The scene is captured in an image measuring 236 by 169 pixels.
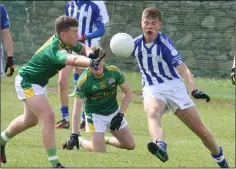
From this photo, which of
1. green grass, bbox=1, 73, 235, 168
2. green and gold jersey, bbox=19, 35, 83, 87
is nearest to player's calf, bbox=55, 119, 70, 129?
green grass, bbox=1, 73, 235, 168

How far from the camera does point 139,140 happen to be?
12.6 metres

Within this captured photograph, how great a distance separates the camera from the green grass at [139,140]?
9422 mm

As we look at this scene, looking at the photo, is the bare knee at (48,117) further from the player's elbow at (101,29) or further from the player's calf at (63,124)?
the player's elbow at (101,29)

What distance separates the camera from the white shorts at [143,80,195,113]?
955cm

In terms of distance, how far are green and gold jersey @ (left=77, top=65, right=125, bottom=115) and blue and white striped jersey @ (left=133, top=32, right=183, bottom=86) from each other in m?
0.68

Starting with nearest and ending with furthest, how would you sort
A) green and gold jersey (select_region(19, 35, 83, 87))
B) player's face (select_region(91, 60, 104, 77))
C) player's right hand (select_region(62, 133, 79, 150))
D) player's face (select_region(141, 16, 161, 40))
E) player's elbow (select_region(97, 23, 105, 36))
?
green and gold jersey (select_region(19, 35, 83, 87)) < player's face (select_region(141, 16, 161, 40)) < player's right hand (select_region(62, 133, 79, 150)) < player's face (select_region(91, 60, 104, 77)) < player's elbow (select_region(97, 23, 105, 36))

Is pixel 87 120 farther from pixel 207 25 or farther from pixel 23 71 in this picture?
pixel 207 25

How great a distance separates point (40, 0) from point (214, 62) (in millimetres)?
5441

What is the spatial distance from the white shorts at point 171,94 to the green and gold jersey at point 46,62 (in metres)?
1.10

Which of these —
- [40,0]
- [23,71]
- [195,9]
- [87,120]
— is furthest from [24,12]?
[23,71]

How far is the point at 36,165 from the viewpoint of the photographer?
8891mm

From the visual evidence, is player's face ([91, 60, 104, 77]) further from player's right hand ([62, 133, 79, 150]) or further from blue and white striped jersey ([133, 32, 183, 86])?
player's right hand ([62, 133, 79, 150])

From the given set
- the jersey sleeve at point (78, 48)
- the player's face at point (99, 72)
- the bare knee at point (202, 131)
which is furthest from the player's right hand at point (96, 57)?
the player's face at point (99, 72)

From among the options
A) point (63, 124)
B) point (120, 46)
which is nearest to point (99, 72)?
point (120, 46)
